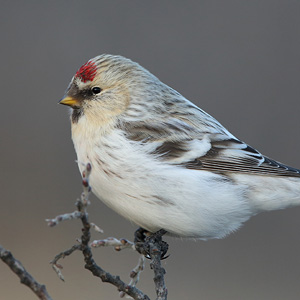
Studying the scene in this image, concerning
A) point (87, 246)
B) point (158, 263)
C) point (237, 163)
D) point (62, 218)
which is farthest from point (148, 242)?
point (62, 218)

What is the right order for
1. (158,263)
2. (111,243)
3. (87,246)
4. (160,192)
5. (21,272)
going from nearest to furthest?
(21,272)
(87,246)
(111,243)
(158,263)
(160,192)

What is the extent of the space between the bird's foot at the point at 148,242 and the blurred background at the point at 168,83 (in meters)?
1.00

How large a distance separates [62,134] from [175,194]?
1667mm

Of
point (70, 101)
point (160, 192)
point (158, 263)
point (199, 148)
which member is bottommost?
point (158, 263)

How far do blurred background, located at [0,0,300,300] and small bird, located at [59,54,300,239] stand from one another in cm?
117

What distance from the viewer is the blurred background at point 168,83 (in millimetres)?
3365

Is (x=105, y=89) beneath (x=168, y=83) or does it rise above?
above

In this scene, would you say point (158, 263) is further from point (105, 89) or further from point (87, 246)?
point (105, 89)

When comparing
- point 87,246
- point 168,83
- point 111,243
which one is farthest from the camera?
point 168,83

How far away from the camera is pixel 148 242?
7.00 feet

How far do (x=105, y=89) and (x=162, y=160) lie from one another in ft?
1.18

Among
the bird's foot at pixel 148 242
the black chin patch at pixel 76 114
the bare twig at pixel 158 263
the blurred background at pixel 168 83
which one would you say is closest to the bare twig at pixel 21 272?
the bare twig at pixel 158 263

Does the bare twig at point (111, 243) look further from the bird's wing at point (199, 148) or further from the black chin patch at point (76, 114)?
the black chin patch at point (76, 114)

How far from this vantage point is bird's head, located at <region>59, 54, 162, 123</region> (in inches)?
89.3
